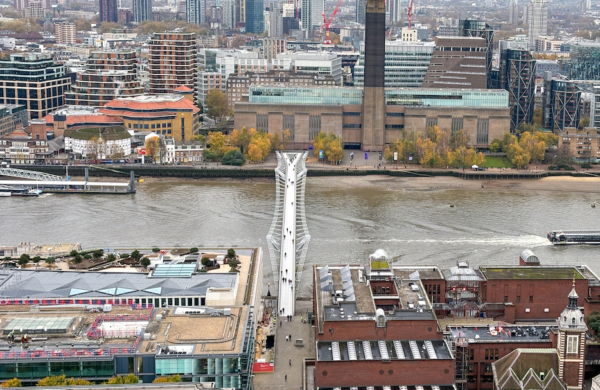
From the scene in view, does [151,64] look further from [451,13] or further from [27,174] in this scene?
[451,13]

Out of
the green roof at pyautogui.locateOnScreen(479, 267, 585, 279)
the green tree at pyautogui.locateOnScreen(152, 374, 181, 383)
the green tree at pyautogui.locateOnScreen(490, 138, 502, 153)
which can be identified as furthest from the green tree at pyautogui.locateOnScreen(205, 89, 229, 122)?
the green tree at pyautogui.locateOnScreen(152, 374, 181, 383)

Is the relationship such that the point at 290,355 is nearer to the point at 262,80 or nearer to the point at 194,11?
the point at 262,80

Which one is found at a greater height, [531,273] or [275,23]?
[275,23]

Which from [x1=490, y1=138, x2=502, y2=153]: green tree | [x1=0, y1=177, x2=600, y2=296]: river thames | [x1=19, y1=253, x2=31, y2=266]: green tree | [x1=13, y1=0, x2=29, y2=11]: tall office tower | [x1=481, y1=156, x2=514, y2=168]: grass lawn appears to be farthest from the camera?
[x1=13, y1=0, x2=29, y2=11]: tall office tower

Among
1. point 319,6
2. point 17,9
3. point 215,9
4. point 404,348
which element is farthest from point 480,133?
point 17,9

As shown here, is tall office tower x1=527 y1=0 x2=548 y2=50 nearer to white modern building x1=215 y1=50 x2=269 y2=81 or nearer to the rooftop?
white modern building x1=215 y1=50 x2=269 y2=81

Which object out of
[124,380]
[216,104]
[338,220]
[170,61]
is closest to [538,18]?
[170,61]

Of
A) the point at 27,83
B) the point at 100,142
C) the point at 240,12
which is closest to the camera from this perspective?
the point at 100,142
